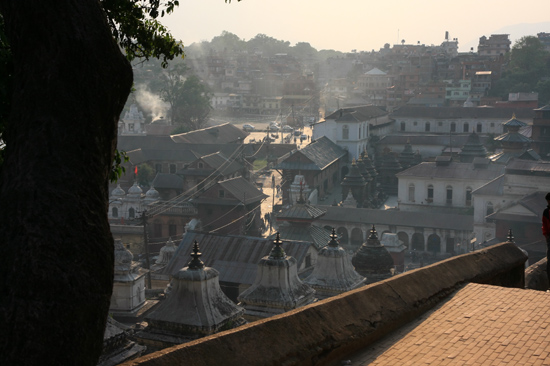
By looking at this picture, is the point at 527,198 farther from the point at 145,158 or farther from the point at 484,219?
the point at 145,158

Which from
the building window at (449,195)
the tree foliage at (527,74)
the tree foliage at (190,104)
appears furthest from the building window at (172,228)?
the tree foliage at (527,74)

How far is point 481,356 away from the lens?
6270 mm

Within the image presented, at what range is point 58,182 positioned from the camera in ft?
13.3

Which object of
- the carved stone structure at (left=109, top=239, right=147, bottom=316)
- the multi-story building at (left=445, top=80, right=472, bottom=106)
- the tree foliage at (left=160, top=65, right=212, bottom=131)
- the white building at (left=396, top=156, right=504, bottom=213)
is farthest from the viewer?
the multi-story building at (left=445, top=80, right=472, bottom=106)

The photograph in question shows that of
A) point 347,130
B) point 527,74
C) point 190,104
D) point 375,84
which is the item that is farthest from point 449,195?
point 375,84

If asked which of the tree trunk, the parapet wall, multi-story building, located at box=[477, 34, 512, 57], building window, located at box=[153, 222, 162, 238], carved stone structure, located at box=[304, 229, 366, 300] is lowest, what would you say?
building window, located at box=[153, 222, 162, 238]

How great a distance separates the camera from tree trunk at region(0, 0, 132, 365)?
150 inches

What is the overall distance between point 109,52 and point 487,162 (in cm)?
4323

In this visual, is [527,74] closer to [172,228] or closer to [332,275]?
[172,228]

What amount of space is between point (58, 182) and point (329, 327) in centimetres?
320

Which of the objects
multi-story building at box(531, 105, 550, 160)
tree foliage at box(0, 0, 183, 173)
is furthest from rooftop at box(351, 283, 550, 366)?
multi-story building at box(531, 105, 550, 160)

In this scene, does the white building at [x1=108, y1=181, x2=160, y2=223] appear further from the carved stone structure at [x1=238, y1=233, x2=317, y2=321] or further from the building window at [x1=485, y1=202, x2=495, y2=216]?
the carved stone structure at [x1=238, y1=233, x2=317, y2=321]

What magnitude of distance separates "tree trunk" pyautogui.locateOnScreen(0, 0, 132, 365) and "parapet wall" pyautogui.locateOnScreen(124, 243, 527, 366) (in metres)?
1.24

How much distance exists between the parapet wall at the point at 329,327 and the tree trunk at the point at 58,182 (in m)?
1.24
